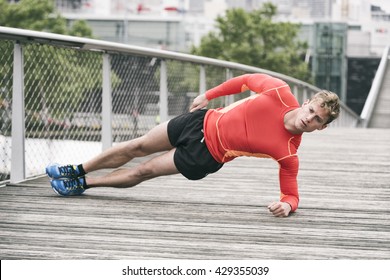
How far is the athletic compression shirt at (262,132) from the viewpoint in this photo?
534cm

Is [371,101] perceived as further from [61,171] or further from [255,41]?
[61,171]

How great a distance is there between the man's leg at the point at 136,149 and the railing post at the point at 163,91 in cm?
354

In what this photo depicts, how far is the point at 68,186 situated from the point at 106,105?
2.26 metres

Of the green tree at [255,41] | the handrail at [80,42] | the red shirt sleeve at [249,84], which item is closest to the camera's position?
the red shirt sleeve at [249,84]

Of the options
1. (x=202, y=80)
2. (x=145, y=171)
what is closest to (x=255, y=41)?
(x=202, y=80)

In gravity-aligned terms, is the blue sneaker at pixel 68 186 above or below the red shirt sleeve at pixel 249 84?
below

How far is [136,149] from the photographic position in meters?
5.91

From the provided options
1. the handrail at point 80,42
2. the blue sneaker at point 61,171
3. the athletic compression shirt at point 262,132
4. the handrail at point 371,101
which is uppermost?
the handrail at point 80,42

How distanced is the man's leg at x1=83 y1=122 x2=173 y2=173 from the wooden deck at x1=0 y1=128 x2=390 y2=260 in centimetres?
24

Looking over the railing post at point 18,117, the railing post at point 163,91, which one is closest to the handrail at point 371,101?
the railing post at point 163,91

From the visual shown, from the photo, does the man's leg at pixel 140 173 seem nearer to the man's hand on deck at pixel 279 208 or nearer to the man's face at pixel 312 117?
the man's hand on deck at pixel 279 208

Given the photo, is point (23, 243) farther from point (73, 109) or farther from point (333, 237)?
point (73, 109)

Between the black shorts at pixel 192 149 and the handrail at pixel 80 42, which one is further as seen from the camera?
the handrail at pixel 80 42

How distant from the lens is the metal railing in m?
6.52
